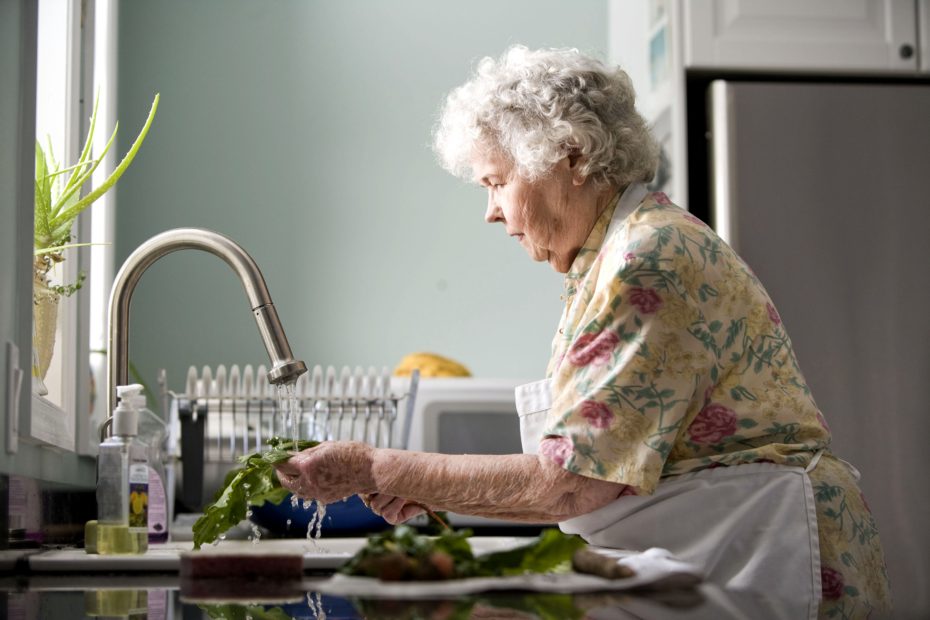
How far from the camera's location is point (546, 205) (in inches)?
60.4

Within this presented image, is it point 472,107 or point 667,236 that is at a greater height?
point 472,107

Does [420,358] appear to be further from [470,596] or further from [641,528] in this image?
[470,596]

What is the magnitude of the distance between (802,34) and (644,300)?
1.76 m

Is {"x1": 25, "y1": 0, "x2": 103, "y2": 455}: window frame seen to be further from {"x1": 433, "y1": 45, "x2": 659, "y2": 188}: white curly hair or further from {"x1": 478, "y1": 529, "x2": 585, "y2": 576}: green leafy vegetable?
{"x1": 478, "y1": 529, "x2": 585, "y2": 576}: green leafy vegetable

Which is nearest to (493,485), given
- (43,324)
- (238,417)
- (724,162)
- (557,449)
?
(557,449)

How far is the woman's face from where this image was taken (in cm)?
151

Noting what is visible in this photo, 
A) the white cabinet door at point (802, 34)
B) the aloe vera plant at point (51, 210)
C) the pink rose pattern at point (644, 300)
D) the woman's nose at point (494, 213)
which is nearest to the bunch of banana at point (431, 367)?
the white cabinet door at point (802, 34)

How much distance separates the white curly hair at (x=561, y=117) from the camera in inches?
58.1

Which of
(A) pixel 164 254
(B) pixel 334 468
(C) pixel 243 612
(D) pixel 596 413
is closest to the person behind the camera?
(C) pixel 243 612

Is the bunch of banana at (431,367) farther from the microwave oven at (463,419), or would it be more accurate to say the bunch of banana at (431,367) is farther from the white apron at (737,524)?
the white apron at (737,524)

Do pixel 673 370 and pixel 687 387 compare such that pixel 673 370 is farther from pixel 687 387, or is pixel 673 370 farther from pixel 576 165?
pixel 576 165

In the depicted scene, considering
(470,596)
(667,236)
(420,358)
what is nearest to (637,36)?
(420,358)

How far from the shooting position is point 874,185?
8.92 ft

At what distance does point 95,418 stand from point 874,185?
5.71 feet
